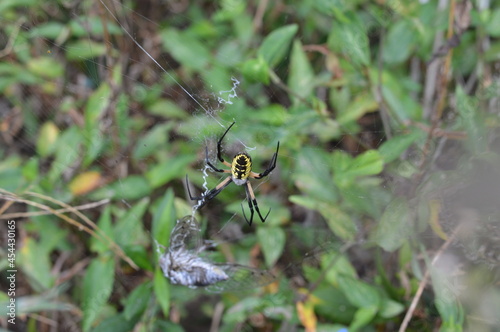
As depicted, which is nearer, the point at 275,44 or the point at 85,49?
the point at 275,44

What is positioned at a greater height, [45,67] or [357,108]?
[45,67]

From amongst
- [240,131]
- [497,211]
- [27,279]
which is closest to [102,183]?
[27,279]

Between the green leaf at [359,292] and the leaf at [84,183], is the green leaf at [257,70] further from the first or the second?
the leaf at [84,183]

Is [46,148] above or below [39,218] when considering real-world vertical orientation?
above

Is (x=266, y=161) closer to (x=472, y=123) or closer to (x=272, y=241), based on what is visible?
(x=272, y=241)

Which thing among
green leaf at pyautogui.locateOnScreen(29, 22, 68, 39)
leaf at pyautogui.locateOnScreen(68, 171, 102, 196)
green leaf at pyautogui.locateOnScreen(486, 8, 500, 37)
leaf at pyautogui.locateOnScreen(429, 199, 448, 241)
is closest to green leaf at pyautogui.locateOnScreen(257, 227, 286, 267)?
leaf at pyautogui.locateOnScreen(429, 199, 448, 241)

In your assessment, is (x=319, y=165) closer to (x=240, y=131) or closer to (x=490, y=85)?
(x=240, y=131)

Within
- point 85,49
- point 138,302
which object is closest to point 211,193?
point 138,302
